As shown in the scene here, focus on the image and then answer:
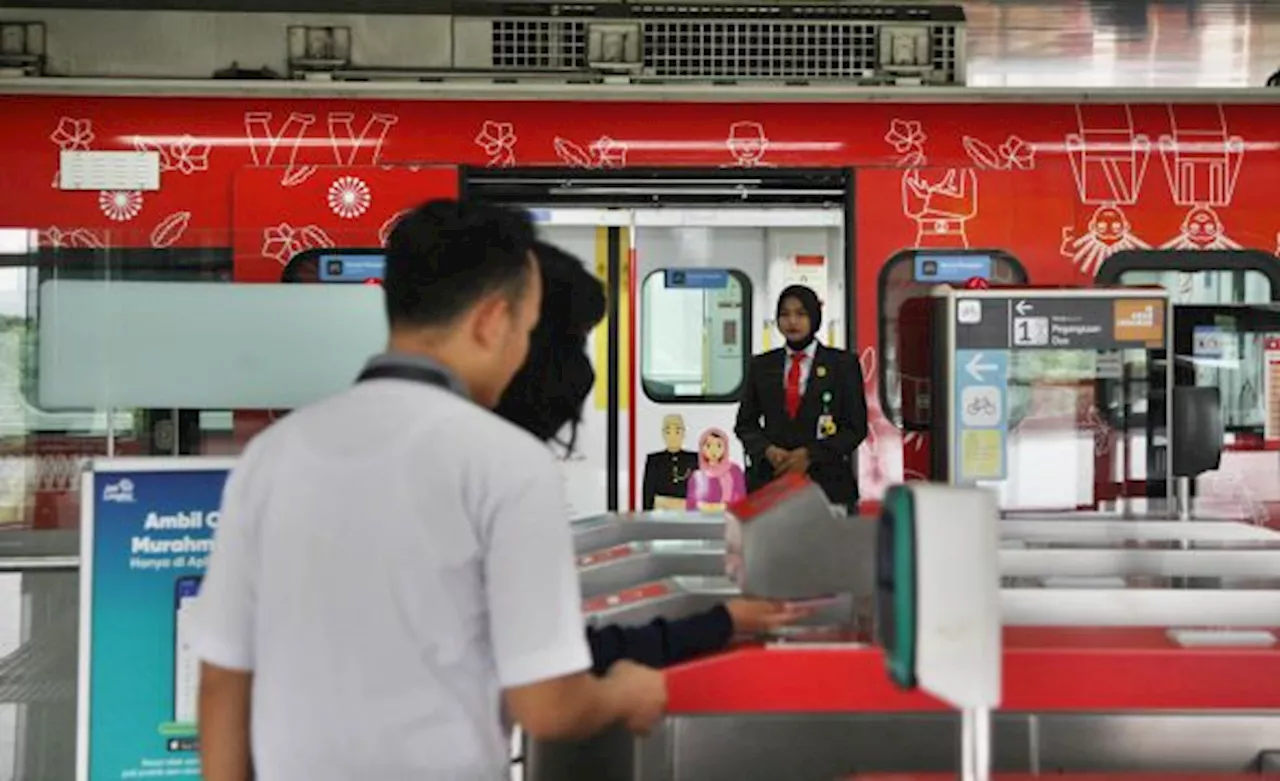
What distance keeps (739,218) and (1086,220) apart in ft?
4.25

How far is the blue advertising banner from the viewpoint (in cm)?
332

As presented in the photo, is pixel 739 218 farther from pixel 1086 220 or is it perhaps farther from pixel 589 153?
pixel 1086 220

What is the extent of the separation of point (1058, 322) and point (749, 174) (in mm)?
1249

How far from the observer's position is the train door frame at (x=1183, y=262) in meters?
6.57

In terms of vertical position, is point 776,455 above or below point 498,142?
below

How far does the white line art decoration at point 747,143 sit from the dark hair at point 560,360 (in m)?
3.40

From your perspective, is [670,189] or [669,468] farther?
[669,468]

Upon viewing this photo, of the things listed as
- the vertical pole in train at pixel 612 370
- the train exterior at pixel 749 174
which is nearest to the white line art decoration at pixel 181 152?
the train exterior at pixel 749 174

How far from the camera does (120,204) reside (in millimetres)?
6246

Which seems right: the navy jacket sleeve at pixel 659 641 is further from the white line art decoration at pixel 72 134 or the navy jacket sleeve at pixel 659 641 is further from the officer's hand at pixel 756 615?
the white line art decoration at pixel 72 134

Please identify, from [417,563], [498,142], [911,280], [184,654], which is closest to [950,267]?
[911,280]

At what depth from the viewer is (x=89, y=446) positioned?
5.79 meters

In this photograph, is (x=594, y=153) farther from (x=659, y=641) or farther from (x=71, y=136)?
(x=659, y=641)

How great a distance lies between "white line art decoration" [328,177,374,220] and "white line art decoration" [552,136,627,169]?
2.32 feet
